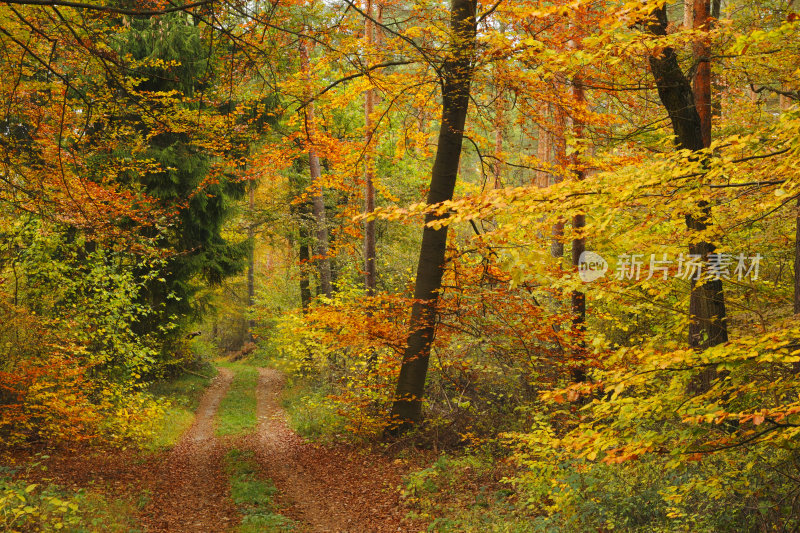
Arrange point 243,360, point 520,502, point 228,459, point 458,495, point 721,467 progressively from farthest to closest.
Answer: point 243,360
point 228,459
point 458,495
point 520,502
point 721,467

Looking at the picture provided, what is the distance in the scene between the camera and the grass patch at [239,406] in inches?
594

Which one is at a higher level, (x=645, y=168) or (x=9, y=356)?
(x=645, y=168)

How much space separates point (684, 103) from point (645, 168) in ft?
8.59

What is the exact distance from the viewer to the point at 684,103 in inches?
240

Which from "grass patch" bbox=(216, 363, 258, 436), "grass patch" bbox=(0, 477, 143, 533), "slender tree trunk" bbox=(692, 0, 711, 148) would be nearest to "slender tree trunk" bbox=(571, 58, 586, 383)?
"slender tree trunk" bbox=(692, 0, 711, 148)

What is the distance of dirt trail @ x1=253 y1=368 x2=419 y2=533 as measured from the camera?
7605mm

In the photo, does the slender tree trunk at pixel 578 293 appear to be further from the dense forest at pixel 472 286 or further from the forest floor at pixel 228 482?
the forest floor at pixel 228 482

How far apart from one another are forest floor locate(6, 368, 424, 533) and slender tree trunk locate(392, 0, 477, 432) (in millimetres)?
1207

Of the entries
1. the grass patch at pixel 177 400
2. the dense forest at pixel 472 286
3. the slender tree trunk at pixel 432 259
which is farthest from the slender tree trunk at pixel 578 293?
the grass patch at pixel 177 400

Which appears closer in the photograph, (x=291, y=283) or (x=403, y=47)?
(x=403, y=47)

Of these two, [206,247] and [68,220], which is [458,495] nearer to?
[68,220]

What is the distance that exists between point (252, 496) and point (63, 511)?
356 cm

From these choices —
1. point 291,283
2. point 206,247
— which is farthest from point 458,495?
point 291,283

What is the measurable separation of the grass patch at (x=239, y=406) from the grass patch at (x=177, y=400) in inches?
36.1
